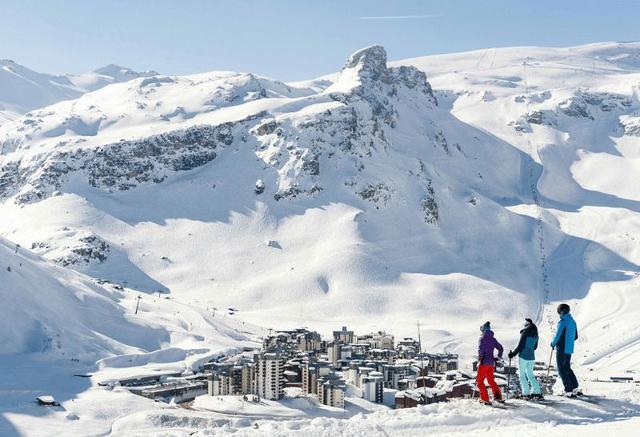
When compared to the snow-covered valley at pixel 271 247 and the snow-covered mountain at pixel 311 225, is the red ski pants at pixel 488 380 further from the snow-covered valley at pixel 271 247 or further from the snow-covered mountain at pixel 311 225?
the snow-covered mountain at pixel 311 225

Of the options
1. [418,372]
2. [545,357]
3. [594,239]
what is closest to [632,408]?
[418,372]

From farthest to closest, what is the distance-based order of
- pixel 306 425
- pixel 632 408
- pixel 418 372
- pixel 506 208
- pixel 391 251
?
pixel 506 208 < pixel 391 251 < pixel 418 372 < pixel 632 408 < pixel 306 425

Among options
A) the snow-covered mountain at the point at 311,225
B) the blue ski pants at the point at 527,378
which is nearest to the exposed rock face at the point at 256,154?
the snow-covered mountain at the point at 311,225

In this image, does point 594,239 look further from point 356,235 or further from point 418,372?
point 418,372

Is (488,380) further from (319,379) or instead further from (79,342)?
(79,342)

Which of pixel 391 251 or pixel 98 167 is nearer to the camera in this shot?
pixel 391 251

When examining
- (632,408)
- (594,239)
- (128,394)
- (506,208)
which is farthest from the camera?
(506,208)

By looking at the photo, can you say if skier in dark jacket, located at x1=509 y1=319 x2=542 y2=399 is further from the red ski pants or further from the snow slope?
the snow slope
